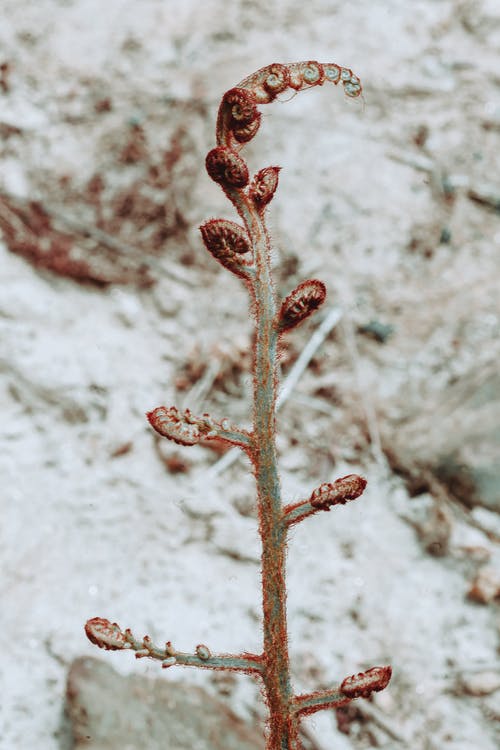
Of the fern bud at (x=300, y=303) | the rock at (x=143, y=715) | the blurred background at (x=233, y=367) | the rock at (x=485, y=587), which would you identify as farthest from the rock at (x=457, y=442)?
the fern bud at (x=300, y=303)

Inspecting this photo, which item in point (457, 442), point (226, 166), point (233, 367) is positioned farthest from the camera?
point (233, 367)

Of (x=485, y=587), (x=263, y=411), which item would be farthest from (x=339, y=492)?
(x=485, y=587)

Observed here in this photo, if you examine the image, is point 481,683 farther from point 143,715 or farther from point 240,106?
point 240,106

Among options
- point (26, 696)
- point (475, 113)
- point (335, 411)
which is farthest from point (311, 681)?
point (475, 113)

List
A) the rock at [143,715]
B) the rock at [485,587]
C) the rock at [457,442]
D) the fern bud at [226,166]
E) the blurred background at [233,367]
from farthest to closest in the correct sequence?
the rock at [457,442] < the rock at [485,587] < the blurred background at [233,367] < the rock at [143,715] < the fern bud at [226,166]

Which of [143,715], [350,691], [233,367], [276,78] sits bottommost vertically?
[350,691]

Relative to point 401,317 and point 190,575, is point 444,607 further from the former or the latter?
point 401,317

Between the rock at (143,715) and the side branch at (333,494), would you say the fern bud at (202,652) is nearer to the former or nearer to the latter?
the side branch at (333,494)
